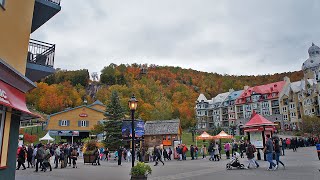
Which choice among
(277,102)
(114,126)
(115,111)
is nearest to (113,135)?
(114,126)

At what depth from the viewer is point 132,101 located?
581 inches

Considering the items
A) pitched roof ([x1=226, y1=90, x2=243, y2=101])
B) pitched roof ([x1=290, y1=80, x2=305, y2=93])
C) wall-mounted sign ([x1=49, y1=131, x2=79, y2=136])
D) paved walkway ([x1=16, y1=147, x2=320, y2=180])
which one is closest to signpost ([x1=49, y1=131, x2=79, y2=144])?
wall-mounted sign ([x1=49, y1=131, x2=79, y2=136])

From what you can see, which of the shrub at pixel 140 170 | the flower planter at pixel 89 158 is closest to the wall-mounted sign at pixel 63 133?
the flower planter at pixel 89 158

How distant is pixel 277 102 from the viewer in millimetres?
89000

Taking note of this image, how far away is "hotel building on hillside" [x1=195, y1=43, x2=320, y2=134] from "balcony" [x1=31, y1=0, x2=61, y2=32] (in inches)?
2889

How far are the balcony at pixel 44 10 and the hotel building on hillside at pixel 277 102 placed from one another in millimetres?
73380

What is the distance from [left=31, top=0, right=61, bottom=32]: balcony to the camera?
12.5 m

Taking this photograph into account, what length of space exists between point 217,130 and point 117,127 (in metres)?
38.9

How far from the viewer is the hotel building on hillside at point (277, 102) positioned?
83625 mm

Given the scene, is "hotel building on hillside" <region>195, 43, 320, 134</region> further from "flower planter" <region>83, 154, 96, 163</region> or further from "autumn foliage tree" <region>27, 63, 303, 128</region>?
"flower planter" <region>83, 154, 96, 163</region>

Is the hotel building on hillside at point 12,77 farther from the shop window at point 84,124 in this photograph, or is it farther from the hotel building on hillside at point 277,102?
the hotel building on hillside at point 277,102

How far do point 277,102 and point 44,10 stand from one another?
87393mm

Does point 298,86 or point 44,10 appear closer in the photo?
point 44,10

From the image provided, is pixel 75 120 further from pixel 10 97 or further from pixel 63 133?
pixel 10 97
